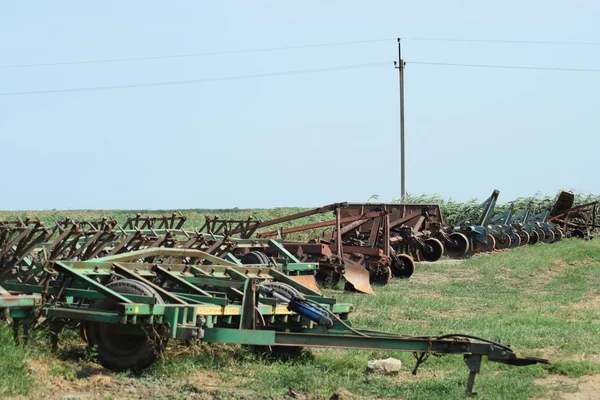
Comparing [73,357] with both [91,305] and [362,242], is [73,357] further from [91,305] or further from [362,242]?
[362,242]

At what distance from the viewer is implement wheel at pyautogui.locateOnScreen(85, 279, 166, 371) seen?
291 inches

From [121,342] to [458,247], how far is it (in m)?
17.2

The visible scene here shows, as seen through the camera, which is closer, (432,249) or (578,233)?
(432,249)

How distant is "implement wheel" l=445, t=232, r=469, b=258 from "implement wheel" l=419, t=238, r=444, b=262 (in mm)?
1970

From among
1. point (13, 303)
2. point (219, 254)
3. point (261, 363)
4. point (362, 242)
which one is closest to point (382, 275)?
point (362, 242)

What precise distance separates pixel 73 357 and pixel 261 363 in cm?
177

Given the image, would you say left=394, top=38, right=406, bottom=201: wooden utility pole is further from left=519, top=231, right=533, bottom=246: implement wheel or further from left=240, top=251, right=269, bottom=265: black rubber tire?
left=240, top=251, right=269, bottom=265: black rubber tire

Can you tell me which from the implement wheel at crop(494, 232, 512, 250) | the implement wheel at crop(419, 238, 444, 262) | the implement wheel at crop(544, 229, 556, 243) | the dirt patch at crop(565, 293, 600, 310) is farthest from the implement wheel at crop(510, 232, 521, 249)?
A: the dirt patch at crop(565, 293, 600, 310)

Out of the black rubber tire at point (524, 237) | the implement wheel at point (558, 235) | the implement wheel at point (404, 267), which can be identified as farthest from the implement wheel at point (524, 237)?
the implement wheel at point (404, 267)

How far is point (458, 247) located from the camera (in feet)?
77.4

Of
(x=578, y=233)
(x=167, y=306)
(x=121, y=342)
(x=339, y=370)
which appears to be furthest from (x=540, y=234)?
(x=167, y=306)

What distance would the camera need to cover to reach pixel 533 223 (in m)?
29.6

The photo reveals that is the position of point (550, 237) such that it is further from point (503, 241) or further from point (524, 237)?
point (503, 241)

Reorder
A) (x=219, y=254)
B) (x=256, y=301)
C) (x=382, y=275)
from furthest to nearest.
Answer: (x=382, y=275)
(x=219, y=254)
(x=256, y=301)
